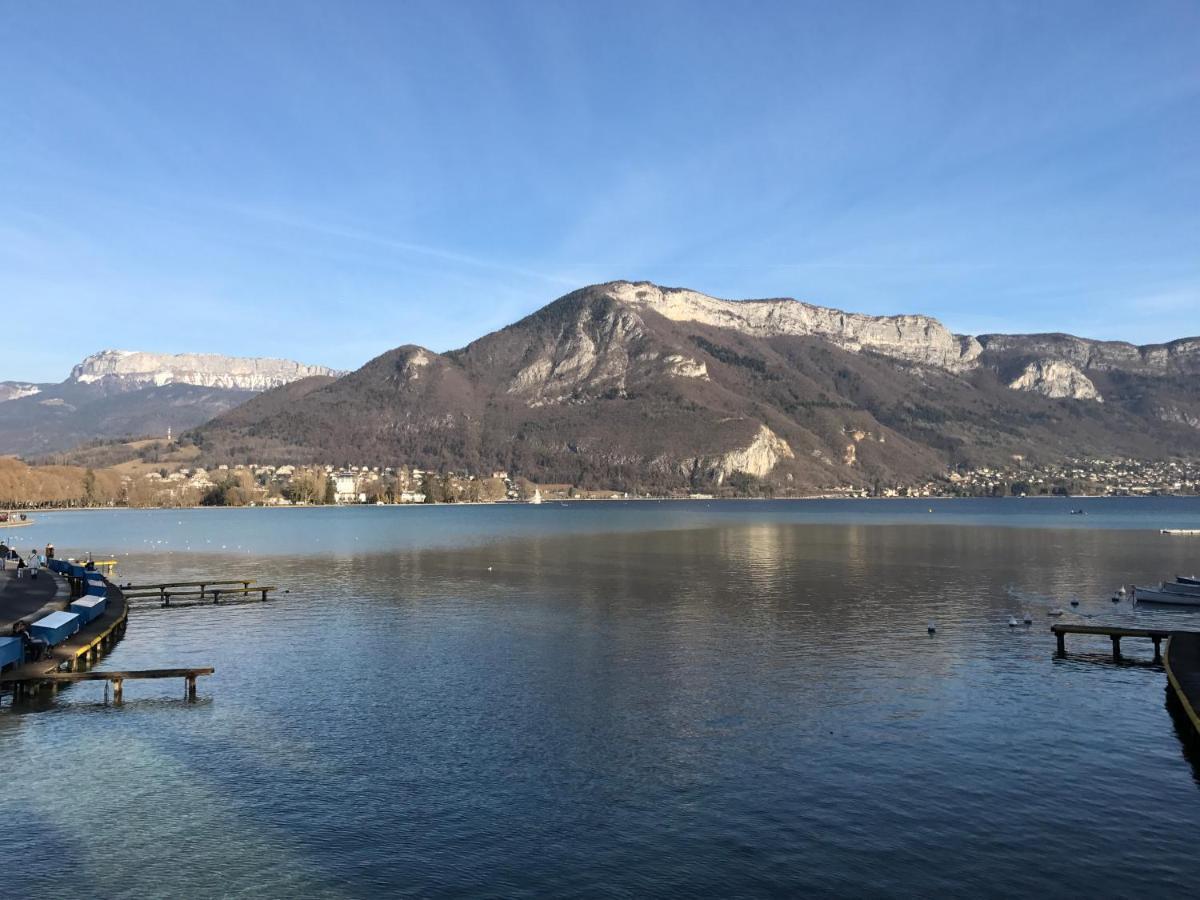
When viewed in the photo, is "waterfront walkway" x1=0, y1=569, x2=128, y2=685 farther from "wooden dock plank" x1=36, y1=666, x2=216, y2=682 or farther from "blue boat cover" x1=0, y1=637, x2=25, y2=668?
"wooden dock plank" x1=36, y1=666, x2=216, y2=682

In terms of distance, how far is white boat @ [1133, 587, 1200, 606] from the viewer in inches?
2822

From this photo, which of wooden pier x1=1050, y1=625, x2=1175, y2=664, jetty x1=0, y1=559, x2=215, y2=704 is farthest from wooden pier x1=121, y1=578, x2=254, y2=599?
wooden pier x1=1050, y1=625, x2=1175, y2=664

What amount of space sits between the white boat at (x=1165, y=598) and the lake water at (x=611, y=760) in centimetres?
331

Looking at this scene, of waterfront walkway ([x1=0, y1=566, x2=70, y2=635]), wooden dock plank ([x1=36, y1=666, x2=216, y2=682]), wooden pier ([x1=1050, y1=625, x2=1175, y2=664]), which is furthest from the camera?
waterfront walkway ([x1=0, y1=566, x2=70, y2=635])

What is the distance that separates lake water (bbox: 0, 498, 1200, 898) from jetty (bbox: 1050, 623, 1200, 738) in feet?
4.17

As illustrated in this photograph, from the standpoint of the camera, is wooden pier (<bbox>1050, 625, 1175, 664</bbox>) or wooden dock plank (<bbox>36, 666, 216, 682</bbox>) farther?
wooden pier (<bbox>1050, 625, 1175, 664</bbox>)

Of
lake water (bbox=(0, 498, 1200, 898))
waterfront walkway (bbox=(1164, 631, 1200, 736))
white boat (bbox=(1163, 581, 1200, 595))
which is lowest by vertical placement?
lake water (bbox=(0, 498, 1200, 898))

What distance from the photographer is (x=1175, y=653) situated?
4759 cm

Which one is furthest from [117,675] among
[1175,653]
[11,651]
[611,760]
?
[1175,653]

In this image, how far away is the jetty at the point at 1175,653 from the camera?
37.7 metres

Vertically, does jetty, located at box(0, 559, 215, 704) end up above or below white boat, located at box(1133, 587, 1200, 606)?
above

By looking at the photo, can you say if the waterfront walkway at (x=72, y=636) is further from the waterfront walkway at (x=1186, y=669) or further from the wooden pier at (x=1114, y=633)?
the wooden pier at (x=1114, y=633)

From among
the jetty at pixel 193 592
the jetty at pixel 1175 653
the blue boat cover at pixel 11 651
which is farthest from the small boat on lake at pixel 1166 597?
the blue boat cover at pixel 11 651

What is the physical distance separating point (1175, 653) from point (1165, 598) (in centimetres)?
2886
